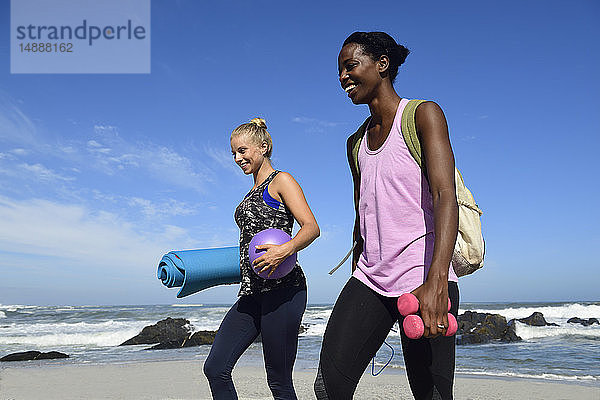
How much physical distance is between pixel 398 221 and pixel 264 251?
1009mm

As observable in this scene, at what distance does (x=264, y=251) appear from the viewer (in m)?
3.01

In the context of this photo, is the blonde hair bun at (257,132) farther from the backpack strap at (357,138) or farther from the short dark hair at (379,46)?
the short dark hair at (379,46)

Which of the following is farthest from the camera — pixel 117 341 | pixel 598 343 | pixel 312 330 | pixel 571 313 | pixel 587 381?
pixel 571 313

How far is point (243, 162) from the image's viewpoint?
11.2ft

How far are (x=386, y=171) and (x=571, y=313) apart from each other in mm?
28050

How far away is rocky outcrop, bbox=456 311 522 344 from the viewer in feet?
46.7

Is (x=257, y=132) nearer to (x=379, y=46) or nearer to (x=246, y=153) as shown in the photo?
(x=246, y=153)

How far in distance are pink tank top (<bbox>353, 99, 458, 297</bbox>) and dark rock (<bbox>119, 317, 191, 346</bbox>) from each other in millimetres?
12596

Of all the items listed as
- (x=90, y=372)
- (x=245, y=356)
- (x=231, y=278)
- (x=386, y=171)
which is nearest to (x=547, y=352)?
(x=245, y=356)

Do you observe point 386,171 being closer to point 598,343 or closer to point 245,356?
point 245,356

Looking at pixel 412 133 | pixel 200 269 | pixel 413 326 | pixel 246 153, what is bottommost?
pixel 413 326

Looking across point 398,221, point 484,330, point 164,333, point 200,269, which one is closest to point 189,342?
point 164,333

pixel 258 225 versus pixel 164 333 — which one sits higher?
pixel 258 225

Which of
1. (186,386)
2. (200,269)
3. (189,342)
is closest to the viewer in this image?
(200,269)
